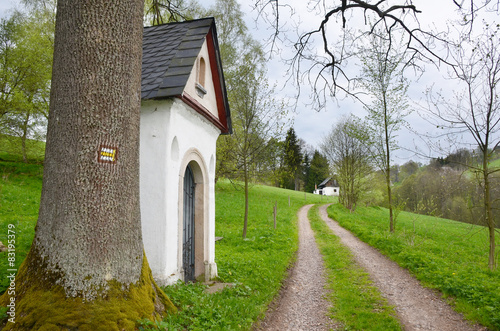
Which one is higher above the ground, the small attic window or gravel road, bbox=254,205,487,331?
the small attic window

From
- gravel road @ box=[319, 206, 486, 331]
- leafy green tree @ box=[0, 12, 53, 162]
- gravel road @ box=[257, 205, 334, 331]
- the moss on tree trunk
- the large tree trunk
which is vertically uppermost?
leafy green tree @ box=[0, 12, 53, 162]

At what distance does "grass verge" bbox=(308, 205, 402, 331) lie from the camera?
207 inches

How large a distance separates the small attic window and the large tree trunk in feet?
11.1

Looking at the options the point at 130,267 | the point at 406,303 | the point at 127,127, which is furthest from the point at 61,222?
the point at 406,303

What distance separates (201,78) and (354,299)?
19.0ft

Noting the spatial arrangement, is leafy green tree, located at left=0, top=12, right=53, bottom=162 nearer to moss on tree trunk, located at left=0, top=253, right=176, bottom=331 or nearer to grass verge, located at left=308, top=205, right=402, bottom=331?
moss on tree trunk, located at left=0, top=253, right=176, bottom=331

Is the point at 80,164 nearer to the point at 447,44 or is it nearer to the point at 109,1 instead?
the point at 109,1

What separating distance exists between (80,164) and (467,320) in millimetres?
6432

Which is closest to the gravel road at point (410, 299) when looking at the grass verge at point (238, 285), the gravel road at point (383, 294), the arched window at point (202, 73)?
the gravel road at point (383, 294)

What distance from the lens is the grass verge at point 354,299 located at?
17.3ft

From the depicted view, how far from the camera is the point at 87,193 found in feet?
10.3

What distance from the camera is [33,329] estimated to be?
2.84 m

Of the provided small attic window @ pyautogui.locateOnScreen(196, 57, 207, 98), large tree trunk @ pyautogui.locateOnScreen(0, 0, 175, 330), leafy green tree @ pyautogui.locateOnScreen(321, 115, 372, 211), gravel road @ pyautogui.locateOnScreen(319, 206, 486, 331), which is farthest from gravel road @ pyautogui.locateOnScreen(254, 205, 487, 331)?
leafy green tree @ pyautogui.locateOnScreen(321, 115, 372, 211)

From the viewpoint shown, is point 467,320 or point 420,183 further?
point 420,183
